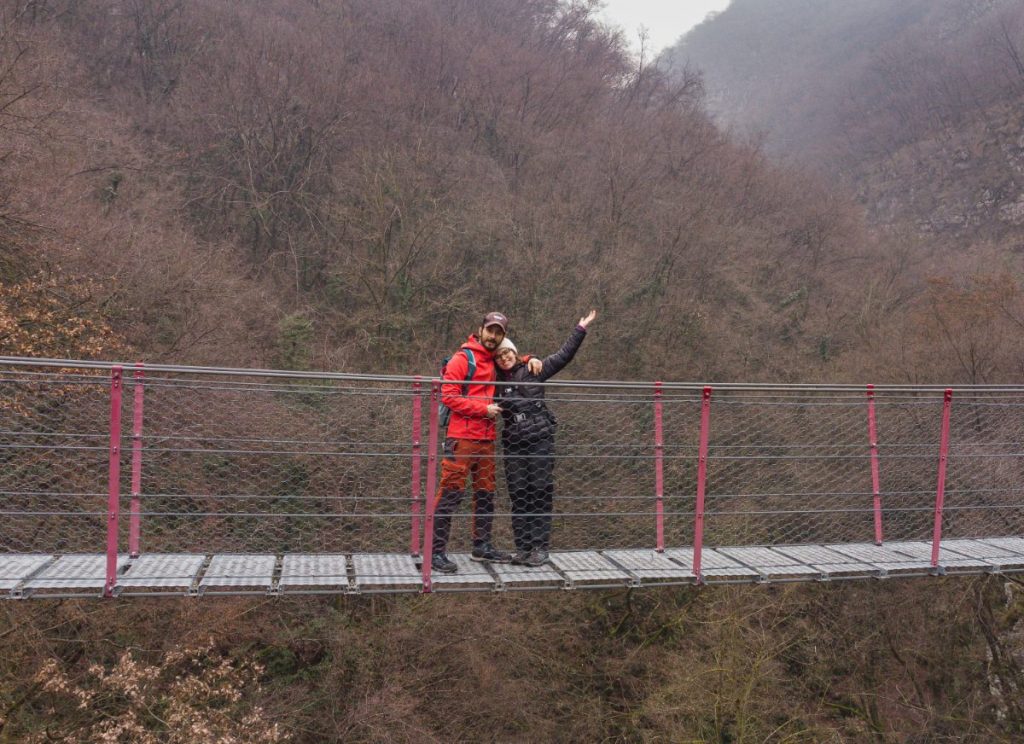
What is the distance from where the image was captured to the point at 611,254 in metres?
17.8

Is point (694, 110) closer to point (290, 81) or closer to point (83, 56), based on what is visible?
point (290, 81)

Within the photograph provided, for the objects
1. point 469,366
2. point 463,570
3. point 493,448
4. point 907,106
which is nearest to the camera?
point 463,570

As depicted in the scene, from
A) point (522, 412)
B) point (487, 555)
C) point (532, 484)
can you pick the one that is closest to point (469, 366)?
point (522, 412)

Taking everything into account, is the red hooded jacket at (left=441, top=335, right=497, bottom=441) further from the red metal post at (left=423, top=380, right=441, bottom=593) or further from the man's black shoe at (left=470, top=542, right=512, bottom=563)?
the man's black shoe at (left=470, top=542, right=512, bottom=563)

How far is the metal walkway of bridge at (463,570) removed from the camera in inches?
158

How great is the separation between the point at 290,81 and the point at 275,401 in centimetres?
1318

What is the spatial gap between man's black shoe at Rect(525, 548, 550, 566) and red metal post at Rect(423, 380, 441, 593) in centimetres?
57

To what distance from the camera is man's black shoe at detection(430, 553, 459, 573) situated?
15.0 ft

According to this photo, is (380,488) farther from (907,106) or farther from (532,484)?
(907,106)

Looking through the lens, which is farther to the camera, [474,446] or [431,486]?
[474,446]

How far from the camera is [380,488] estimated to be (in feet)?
32.9

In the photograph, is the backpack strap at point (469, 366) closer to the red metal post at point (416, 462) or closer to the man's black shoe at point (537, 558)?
the red metal post at point (416, 462)

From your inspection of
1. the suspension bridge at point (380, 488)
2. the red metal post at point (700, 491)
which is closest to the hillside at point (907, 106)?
the suspension bridge at point (380, 488)

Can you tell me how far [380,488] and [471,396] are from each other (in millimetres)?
5610
